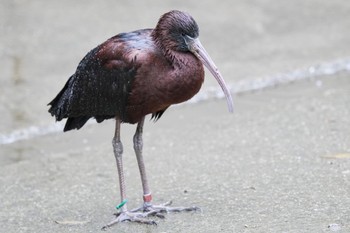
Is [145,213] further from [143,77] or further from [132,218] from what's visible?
[143,77]

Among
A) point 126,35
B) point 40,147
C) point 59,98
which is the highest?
point 126,35

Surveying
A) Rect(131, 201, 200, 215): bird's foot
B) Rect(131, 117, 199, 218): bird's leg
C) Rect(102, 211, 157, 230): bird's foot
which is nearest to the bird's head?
Rect(131, 117, 199, 218): bird's leg

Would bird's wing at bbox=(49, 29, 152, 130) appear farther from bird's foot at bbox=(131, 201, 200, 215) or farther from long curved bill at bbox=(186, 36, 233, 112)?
bird's foot at bbox=(131, 201, 200, 215)

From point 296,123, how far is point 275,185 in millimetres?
1556

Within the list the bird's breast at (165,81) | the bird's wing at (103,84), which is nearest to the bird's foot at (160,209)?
the bird's wing at (103,84)

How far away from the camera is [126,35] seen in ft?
17.4

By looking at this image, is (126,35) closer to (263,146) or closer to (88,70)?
(88,70)

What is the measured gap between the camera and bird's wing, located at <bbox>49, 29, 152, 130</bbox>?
5.11 m

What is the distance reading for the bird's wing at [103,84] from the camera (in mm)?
5113

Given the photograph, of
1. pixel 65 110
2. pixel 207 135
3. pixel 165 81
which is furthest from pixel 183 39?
pixel 207 135

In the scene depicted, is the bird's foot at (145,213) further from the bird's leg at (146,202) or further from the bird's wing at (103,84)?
the bird's wing at (103,84)

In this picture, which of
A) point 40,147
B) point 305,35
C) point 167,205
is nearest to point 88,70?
point 167,205

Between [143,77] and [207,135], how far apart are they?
2.21 meters

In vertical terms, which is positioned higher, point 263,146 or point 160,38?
point 160,38
